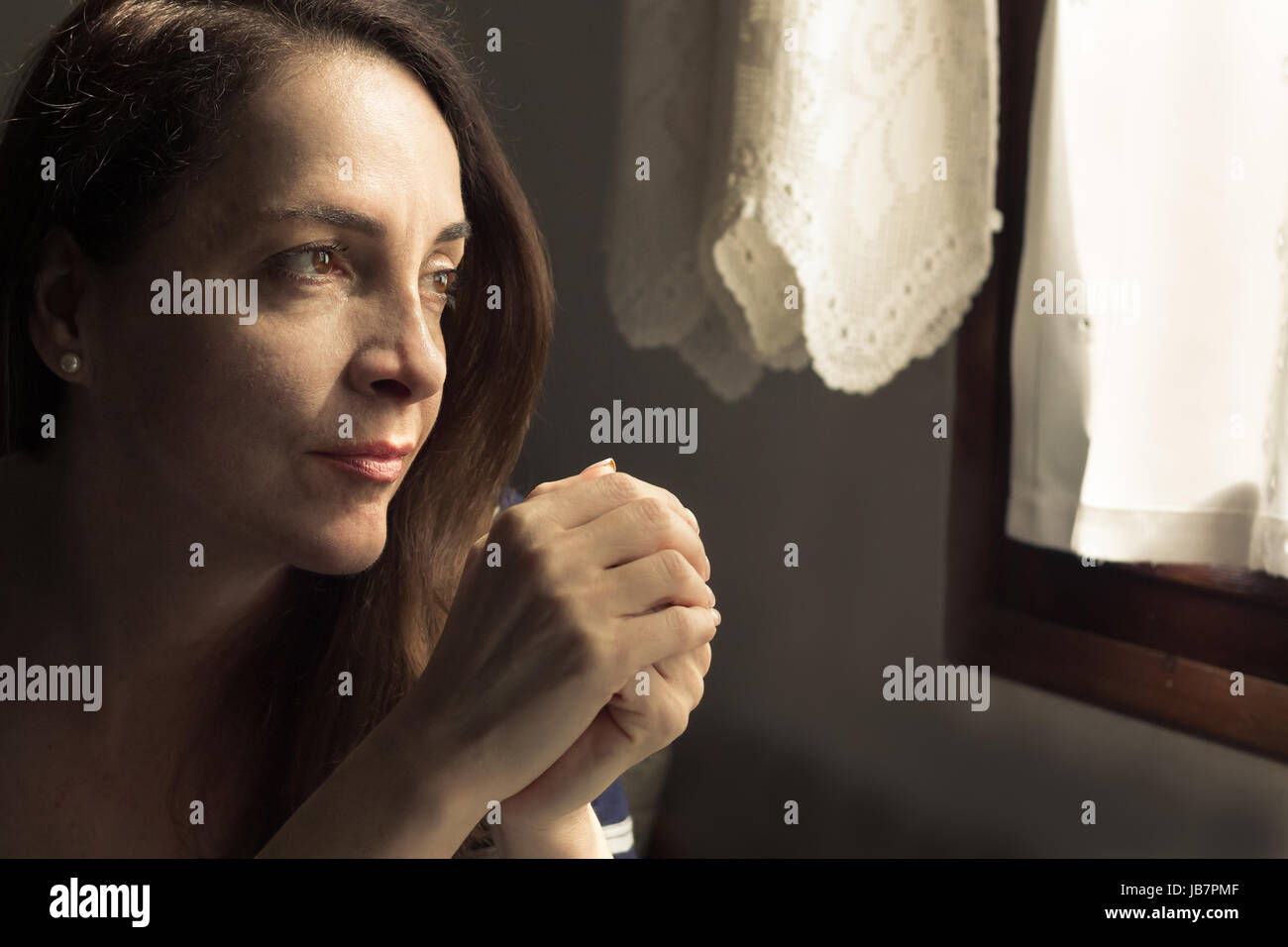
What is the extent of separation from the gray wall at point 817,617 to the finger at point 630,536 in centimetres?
47

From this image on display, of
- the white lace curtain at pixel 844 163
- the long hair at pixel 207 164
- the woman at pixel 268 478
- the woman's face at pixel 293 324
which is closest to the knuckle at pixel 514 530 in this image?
the woman at pixel 268 478

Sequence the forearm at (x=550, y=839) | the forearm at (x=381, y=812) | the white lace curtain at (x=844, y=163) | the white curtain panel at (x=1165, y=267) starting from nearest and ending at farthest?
the forearm at (x=381, y=812), the forearm at (x=550, y=839), the white curtain panel at (x=1165, y=267), the white lace curtain at (x=844, y=163)

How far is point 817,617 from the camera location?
115 cm

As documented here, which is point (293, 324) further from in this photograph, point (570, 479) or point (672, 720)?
point (672, 720)

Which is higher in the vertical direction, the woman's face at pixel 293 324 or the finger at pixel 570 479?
the woman's face at pixel 293 324

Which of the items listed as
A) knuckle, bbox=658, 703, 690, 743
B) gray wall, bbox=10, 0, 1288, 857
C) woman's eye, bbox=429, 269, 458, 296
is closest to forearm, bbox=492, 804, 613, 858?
knuckle, bbox=658, 703, 690, 743

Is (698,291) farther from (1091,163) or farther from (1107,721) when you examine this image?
(1107,721)

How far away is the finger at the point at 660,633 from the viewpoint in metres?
0.52

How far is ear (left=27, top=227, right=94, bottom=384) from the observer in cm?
60

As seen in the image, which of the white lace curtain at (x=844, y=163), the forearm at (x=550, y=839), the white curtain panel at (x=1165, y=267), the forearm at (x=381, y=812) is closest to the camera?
the forearm at (x=381, y=812)

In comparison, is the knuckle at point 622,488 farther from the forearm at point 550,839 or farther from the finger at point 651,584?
the forearm at point 550,839

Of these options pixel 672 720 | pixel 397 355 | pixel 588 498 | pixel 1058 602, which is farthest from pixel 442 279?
pixel 1058 602

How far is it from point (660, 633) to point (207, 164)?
0.36 metres
